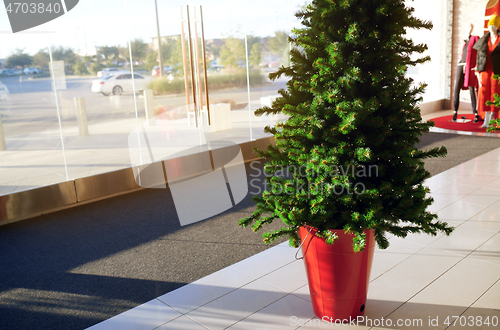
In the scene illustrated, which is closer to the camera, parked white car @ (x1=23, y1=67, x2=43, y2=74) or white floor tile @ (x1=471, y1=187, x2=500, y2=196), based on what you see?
parked white car @ (x1=23, y1=67, x2=43, y2=74)

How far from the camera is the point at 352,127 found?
6.79 ft

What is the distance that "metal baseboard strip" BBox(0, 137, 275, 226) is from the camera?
4586 millimetres

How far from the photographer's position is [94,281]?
3.26 meters

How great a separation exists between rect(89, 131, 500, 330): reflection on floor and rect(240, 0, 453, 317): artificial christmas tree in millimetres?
660

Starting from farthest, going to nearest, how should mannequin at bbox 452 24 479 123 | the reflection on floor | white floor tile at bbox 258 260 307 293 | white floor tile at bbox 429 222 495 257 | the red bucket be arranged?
mannequin at bbox 452 24 479 123 < white floor tile at bbox 429 222 495 257 < white floor tile at bbox 258 260 307 293 < the reflection on floor < the red bucket

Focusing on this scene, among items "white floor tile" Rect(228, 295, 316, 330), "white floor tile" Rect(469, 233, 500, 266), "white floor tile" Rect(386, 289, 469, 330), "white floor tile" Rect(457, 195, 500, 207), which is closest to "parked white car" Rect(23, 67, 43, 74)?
"white floor tile" Rect(228, 295, 316, 330)

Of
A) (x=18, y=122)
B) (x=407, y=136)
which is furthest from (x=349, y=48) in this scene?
(x=18, y=122)

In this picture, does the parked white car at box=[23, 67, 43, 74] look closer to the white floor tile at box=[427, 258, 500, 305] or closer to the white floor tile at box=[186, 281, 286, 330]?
the white floor tile at box=[186, 281, 286, 330]

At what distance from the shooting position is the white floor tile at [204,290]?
112 inches

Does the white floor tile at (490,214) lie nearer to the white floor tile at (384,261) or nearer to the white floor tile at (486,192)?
the white floor tile at (486,192)

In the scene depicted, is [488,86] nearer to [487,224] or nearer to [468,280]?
[487,224]

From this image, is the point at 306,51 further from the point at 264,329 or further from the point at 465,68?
the point at 465,68

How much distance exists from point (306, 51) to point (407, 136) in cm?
69

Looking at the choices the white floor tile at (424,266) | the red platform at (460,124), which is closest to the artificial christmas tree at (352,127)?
the white floor tile at (424,266)
